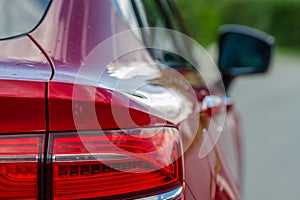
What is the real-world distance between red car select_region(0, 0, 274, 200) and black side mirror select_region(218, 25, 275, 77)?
1.28 metres

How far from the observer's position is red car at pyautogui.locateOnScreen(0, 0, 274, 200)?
164 centimetres

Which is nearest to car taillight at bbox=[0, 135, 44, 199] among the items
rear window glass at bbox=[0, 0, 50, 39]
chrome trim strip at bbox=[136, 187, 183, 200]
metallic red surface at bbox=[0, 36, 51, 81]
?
metallic red surface at bbox=[0, 36, 51, 81]

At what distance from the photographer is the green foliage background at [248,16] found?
58.9 ft

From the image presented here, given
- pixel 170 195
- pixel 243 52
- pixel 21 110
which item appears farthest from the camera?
pixel 243 52

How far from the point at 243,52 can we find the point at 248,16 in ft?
65.0

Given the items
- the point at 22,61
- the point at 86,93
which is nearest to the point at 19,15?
the point at 22,61

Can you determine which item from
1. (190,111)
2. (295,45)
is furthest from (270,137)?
(295,45)

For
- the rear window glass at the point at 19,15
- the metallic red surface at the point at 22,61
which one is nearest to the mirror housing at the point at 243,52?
the rear window glass at the point at 19,15

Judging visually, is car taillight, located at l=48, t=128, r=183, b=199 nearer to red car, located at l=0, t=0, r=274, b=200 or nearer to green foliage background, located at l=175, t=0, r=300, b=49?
red car, located at l=0, t=0, r=274, b=200

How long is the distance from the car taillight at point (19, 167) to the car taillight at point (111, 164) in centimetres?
5

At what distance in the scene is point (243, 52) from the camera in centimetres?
362

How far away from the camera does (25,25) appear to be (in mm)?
2008

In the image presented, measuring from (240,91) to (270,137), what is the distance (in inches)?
178

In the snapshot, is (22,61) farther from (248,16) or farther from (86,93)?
(248,16)
